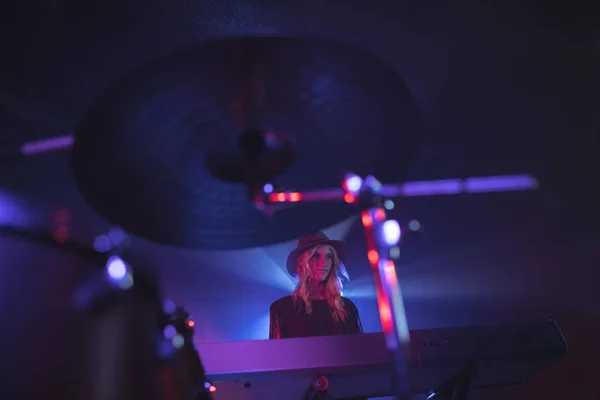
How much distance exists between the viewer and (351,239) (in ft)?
6.48

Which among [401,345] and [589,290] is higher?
[589,290]

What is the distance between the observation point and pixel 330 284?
1.85 metres

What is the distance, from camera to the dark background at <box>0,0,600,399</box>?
1.30 meters

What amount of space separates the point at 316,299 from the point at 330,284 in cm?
9

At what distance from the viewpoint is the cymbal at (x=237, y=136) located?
63cm

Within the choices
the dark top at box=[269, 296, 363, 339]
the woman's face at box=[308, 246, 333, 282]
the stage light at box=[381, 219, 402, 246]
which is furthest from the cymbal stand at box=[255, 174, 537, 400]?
the woman's face at box=[308, 246, 333, 282]

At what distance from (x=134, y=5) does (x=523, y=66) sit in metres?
1.09

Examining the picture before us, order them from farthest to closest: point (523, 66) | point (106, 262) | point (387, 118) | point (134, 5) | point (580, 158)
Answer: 1. point (580, 158)
2. point (523, 66)
3. point (134, 5)
4. point (387, 118)
5. point (106, 262)

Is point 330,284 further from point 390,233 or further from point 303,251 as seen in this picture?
point 390,233

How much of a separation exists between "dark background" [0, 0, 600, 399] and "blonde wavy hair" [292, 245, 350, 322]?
0.08m

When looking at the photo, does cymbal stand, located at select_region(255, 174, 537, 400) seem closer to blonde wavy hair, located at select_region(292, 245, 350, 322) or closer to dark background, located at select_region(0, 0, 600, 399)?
dark background, located at select_region(0, 0, 600, 399)

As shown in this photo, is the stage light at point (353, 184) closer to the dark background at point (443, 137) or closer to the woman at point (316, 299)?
the dark background at point (443, 137)

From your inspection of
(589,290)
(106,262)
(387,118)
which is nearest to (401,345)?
(387,118)

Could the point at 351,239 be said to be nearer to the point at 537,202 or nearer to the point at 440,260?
the point at 440,260
